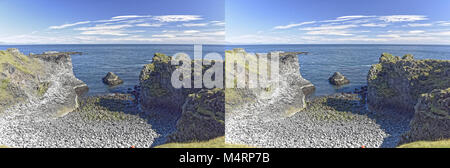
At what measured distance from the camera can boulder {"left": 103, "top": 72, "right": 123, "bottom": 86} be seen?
28581 mm

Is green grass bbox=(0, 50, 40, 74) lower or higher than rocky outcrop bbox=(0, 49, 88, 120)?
higher

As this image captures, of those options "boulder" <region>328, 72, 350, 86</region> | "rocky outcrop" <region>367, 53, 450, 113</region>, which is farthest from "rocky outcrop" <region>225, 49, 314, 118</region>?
"rocky outcrop" <region>367, 53, 450, 113</region>

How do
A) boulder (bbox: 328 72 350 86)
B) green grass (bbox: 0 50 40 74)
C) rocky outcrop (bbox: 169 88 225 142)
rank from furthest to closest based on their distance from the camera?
boulder (bbox: 328 72 350 86) < green grass (bbox: 0 50 40 74) < rocky outcrop (bbox: 169 88 225 142)

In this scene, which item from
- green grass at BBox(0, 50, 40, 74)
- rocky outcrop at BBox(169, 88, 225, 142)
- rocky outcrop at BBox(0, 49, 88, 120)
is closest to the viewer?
rocky outcrop at BBox(169, 88, 225, 142)

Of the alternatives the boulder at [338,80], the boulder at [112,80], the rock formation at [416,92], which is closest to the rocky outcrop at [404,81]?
the rock formation at [416,92]

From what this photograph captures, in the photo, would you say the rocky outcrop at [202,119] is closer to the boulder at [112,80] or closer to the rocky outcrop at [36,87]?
the rocky outcrop at [36,87]

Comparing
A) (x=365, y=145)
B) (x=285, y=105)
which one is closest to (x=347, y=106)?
(x=285, y=105)

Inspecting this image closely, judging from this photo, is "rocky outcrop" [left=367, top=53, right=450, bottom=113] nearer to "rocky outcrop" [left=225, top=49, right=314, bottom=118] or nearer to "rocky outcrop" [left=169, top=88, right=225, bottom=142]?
"rocky outcrop" [left=225, top=49, right=314, bottom=118]

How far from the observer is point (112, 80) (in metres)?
28.7

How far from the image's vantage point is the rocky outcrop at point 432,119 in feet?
38.8

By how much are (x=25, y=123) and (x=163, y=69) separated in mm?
10658

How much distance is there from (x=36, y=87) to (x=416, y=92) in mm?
→ 33252

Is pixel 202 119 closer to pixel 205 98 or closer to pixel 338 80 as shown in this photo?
pixel 205 98
